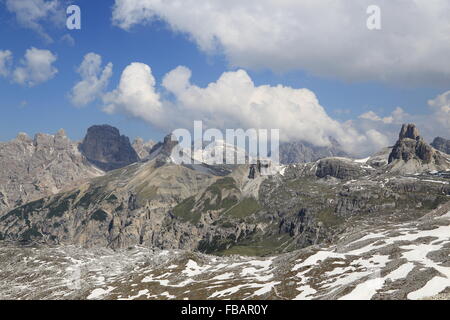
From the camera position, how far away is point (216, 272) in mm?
173125

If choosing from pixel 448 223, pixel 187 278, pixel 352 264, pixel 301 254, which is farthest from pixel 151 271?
pixel 448 223

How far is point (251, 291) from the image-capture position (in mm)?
123000
